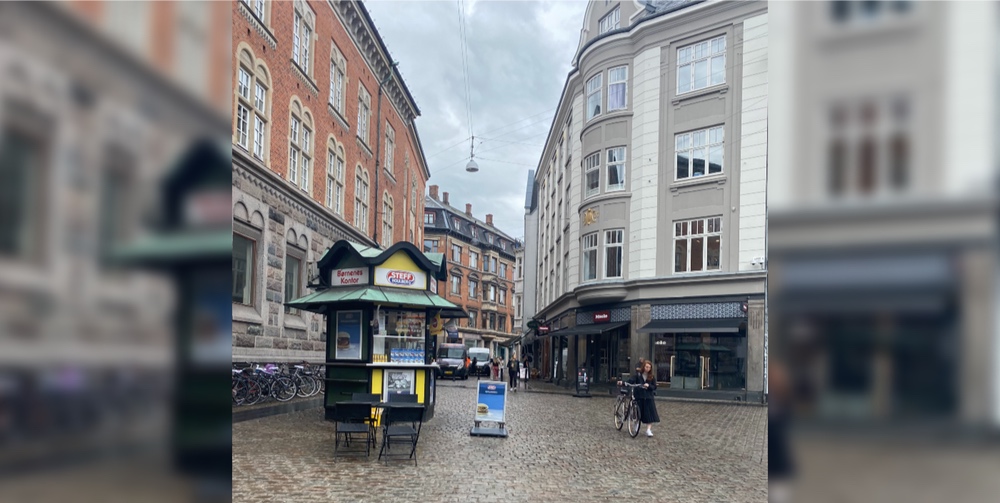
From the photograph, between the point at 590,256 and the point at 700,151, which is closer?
the point at 700,151

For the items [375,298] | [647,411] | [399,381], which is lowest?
[647,411]

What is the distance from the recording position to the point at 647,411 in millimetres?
14141

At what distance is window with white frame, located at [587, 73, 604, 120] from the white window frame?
212 inches

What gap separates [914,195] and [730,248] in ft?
81.4

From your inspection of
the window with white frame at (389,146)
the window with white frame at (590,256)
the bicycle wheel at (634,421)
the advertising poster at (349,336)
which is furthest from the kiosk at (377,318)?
the window with white frame at (590,256)

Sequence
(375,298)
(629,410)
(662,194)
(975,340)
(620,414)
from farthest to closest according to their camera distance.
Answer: (662,194)
(620,414)
(629,410)
(375,298)
(975,340)

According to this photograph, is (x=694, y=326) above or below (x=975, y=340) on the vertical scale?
below

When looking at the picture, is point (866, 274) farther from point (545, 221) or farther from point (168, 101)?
point (545, 221)

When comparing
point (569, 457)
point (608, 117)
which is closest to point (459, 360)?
point (608, 117)

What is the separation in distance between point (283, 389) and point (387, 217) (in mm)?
7510

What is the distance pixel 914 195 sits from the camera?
0.92 m

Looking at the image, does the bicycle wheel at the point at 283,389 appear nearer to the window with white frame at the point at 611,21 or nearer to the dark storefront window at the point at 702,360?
the dark storefront window at the point at 702,360

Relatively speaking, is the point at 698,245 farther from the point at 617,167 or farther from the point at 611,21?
the point at 611,21

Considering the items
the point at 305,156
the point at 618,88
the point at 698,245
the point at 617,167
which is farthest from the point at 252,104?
the point at 698,245
